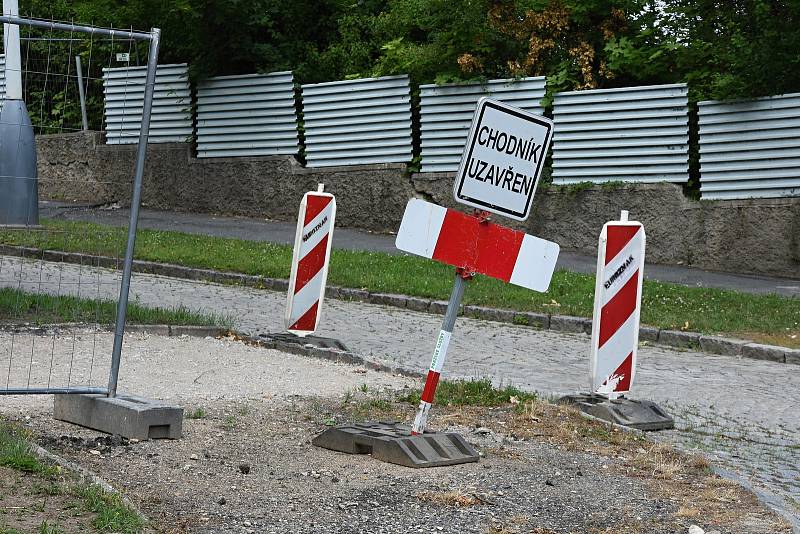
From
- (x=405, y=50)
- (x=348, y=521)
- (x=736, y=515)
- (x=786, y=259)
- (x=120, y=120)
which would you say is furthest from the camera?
(x=405, y=50)

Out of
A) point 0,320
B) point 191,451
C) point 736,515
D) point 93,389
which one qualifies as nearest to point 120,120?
point 0,320

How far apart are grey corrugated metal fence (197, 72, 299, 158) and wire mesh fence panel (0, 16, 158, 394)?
44.5 feet

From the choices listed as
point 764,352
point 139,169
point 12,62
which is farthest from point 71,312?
point 764,352

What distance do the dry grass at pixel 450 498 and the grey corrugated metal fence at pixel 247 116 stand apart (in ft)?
55.9

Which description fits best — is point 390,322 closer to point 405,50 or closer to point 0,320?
point 0,320

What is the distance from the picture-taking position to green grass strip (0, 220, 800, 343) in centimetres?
1308

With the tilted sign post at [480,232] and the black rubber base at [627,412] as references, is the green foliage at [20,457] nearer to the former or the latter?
the tilted sign post at [480,232]

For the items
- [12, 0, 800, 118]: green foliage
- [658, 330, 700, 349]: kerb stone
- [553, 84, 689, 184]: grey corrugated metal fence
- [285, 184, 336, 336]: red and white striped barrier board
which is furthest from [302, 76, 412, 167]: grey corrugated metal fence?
[285, 184, 336, 336]: red and white striped barrier board

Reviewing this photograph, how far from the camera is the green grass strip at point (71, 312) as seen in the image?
9.06 m

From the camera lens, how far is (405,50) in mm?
21422

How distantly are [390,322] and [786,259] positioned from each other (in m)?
7.20

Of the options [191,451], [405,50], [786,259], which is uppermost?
[405,50]

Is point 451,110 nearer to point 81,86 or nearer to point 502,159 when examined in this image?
point 81,86

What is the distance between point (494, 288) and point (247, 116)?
30.3ft
